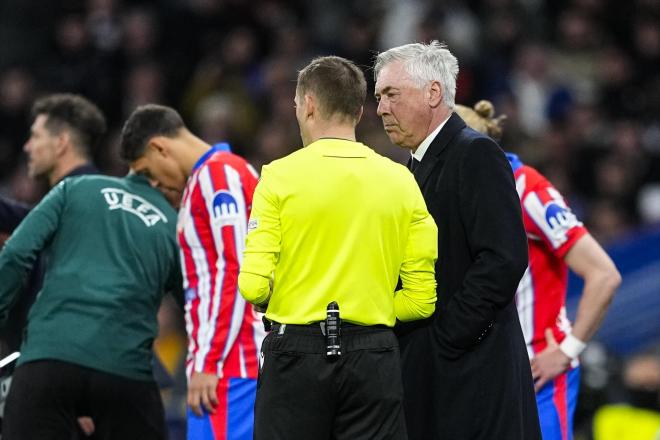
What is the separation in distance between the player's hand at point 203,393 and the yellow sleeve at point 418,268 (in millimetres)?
1254

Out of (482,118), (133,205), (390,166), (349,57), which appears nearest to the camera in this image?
(390,166)

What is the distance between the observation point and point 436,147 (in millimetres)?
4758

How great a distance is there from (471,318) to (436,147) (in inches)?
26.2

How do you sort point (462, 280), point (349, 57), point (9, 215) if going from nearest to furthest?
point (462, 280) → point (9, 215) → point (349, 57)

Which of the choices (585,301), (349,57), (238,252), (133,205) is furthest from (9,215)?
(349,57)

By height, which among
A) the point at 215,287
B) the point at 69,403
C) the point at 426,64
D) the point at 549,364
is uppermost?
the point at 426,64

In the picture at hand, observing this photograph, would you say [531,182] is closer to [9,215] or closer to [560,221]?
[560,221]

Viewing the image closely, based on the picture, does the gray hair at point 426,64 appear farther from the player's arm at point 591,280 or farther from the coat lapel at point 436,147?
the player's arm at point 591,280

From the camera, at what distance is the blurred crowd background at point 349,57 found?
11.2 metres

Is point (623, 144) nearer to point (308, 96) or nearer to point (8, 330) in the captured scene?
point (8, 330)

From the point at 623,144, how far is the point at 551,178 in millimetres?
704

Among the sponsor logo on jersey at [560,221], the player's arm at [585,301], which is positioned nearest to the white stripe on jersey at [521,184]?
the sponsor logo on jersey at [560,221]

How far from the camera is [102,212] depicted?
226 inches

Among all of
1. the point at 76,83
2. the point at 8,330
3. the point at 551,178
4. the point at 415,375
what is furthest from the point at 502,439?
the point at 76,83
